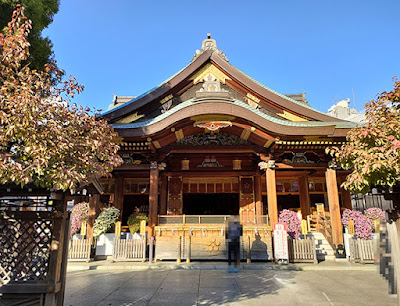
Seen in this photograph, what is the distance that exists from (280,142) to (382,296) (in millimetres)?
6598

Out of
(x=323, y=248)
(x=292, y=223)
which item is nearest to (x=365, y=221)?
(x=323, y=248)

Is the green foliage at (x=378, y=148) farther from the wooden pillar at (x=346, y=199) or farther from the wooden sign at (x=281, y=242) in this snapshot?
the wooden pillar at (x=346, y=199)

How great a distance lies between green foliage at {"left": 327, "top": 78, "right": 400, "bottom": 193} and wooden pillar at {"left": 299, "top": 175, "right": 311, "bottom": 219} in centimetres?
1005

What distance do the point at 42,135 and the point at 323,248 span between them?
38.1ft

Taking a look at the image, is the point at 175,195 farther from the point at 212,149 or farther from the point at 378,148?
the point at 378,148

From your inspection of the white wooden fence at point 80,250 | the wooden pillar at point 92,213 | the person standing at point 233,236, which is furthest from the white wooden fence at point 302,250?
the wooden pillar at point 92,213

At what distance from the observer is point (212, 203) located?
1688 centimetres

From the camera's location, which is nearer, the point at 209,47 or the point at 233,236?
the point at 233,236

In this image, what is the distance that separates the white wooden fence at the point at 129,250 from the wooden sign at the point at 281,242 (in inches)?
193

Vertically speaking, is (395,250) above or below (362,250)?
above

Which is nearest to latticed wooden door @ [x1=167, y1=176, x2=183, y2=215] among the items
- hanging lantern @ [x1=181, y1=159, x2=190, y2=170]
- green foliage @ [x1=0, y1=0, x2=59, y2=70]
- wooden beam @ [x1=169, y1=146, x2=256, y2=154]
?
hanging lantern @ [x1=181, y1=159, x2=190, y2=170]

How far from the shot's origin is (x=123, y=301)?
5531 millimetres

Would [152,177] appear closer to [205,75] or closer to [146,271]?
[146,271]

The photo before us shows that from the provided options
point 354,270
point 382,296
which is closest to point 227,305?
point 382,296
